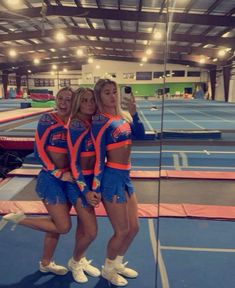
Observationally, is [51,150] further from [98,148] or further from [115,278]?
[115,278]

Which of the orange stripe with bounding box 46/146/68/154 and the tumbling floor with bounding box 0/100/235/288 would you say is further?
the tumbling floor with bounding box 0/100/235/288

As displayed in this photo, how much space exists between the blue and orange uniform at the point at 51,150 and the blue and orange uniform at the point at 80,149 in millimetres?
118

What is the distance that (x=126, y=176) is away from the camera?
89.1 inches

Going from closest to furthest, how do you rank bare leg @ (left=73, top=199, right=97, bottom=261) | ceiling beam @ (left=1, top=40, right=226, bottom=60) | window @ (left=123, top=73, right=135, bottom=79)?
bare leg @ (left=73, top=199, right=97, bottom=261) → ceiling beam @ (left=1, top=40, right=226, bottom=60) → window @ (left=123, top=73, right=135, bottom=79)

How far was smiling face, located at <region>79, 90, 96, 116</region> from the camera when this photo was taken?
2.22 metres

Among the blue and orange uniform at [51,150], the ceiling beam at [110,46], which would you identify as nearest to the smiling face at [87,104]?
the blue and orange uniform at [51,150]

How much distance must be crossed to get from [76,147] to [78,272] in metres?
1.09

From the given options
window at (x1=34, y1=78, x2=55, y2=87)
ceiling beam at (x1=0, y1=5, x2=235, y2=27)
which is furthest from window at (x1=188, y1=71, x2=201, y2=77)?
ceiling beam at (x1=0, y1=5, x2=235, y2=27)

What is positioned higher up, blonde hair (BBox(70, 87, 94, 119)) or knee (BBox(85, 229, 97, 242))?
blonde hair (BBox(70, 87, 94, 119))

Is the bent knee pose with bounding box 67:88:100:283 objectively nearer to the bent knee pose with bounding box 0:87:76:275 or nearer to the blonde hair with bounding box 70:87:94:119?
the blonde hair with bounding box 70:87:94:119

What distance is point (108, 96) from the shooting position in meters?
2.21

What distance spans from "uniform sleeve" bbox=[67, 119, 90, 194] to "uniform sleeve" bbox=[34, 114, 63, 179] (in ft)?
0.51

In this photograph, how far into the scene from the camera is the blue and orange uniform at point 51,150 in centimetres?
228

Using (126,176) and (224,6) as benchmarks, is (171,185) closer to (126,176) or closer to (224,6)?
(126,176)
